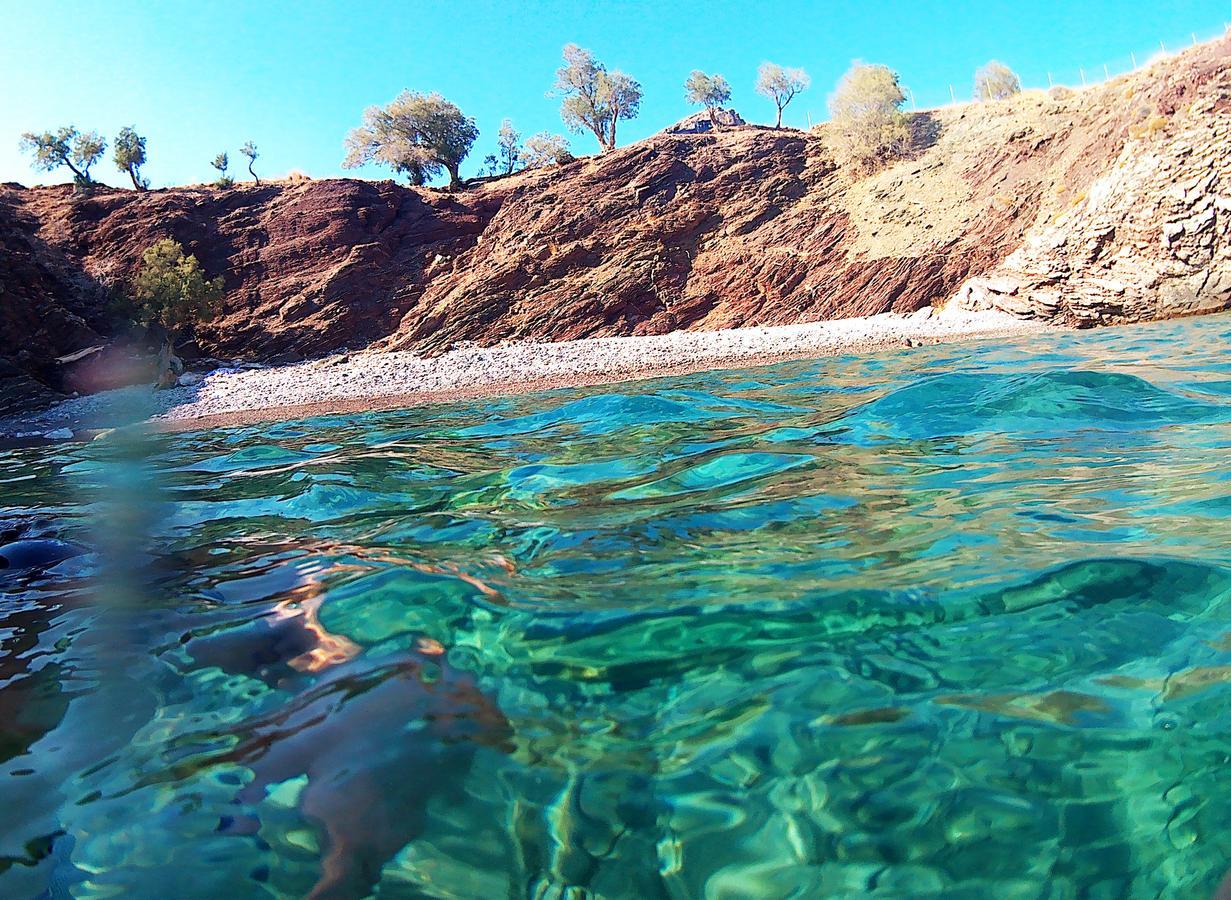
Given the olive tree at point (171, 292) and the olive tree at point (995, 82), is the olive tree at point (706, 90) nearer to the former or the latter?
the olive tree at point (995, 82)

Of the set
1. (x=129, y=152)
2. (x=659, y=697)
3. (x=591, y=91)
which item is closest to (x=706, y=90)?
(x=591, y=91)

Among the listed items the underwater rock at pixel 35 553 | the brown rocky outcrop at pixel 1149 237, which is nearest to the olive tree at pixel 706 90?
the brown rocky outcrop at pixel 1149 237

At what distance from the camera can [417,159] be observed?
27.7 metres

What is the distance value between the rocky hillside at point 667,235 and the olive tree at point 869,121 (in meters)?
0.69

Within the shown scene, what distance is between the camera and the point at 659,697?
55.5 inches

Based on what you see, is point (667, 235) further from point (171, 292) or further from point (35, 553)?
point (35, 553)

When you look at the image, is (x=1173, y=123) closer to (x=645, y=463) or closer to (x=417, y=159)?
(x=645, y=463)

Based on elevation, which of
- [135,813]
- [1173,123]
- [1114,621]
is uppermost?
[1173,123]

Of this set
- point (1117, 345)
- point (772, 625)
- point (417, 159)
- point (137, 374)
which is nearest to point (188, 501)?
point (772, 625)

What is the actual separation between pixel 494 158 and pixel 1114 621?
3294cm

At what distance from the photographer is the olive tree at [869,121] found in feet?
77.7

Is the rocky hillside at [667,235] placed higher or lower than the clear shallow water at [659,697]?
higher

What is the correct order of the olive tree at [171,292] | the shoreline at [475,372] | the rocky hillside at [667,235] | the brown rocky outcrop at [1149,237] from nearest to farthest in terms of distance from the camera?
1. the shoreline at [475,372]
2. the brown rocky outcrop at [1149,237]
3. the rocky hillside at [667,235]
4. the olive tree at [171,292]

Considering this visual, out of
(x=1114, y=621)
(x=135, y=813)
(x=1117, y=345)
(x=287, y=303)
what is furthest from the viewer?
(x=287, y=303)
